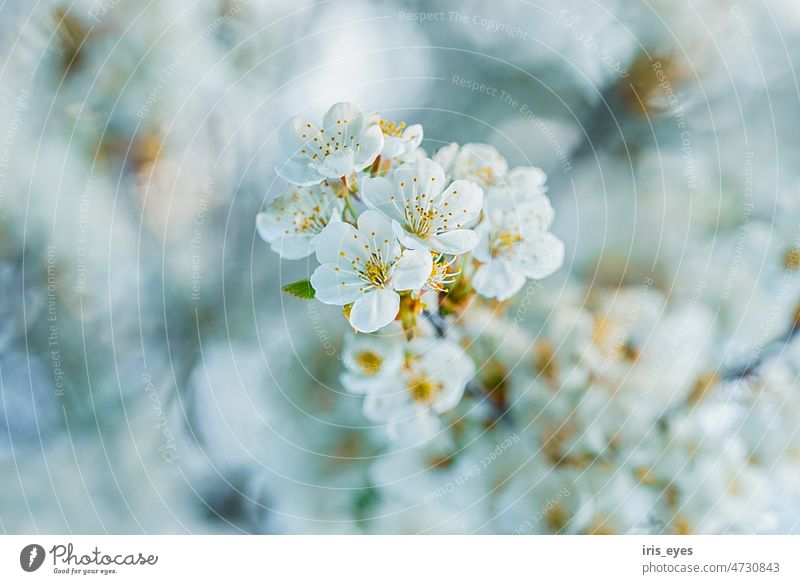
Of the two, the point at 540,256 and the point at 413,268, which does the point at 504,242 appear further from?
the point at 413,268

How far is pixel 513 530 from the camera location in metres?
0.83

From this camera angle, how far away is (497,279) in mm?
715

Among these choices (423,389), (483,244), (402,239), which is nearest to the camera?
(402,239)

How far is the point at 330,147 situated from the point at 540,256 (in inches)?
11.6

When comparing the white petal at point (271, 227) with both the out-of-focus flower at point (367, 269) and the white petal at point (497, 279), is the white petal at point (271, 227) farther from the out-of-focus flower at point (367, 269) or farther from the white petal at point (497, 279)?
the white petal at point (497, 279)

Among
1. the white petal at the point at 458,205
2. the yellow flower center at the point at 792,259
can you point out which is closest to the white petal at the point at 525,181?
the white petal at the point at 458,205

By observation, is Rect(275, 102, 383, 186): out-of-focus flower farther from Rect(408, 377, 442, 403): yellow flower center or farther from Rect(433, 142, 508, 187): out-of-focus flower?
Rect(408, 377, 442, 403): yellow flower center

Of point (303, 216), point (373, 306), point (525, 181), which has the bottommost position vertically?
point (373, 306)

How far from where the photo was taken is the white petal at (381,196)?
23.0 inches

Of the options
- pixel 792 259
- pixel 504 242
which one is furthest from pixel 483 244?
pixel 792 259

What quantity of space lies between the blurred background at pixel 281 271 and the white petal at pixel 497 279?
105mm

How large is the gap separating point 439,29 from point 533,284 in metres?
0.38
